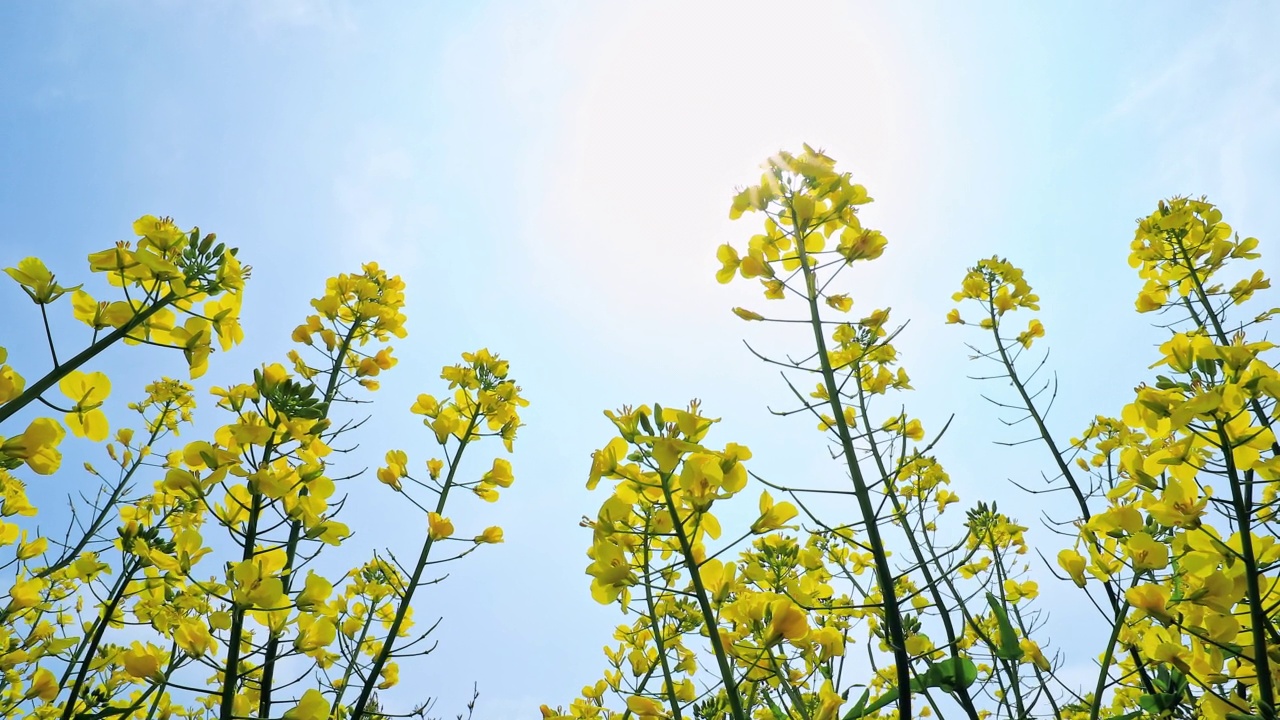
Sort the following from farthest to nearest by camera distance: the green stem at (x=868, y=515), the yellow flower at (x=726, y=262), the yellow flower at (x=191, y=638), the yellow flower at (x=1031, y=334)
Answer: the yellow flower at (x=1031, y=334)
the yellow flower at (x=726, y=262)
the yellow flower at (x=191, y=638)
the green stem at (x=868, y=515)

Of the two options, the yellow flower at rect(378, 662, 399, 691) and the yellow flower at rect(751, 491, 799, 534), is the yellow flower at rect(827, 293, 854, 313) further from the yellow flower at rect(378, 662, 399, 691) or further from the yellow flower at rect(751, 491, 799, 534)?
the yellow flower at rect(378, 662, 399, 691)

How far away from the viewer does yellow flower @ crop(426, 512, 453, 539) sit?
3670 mm

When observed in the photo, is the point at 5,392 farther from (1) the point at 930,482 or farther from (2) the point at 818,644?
(1) the point at 930,482

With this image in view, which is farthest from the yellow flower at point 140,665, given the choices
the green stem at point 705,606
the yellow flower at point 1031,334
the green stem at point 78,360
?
the yellow flower at point 1031,334

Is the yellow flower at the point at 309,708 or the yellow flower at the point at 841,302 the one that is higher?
the yellow flower at the point at 841,302

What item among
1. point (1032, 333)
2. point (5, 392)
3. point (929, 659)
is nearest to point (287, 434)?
point (5, 392)

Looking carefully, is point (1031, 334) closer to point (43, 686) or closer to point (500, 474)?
point (500, 474)

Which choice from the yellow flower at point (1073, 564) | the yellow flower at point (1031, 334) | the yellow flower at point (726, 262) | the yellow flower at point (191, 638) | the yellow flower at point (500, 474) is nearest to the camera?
the yellow flower at point (191, 638)

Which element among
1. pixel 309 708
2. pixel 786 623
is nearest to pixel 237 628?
pixel 309 708

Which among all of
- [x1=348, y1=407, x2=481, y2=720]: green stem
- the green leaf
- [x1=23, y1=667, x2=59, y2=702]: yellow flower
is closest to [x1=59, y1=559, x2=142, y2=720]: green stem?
[x1=23, y1=667, x2=59, y2=702]: yellow flower

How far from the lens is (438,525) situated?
145 inches

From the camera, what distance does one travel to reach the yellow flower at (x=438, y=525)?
367 cm

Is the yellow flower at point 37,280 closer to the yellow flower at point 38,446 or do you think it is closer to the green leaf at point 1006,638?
the yellow flower at point 38,446

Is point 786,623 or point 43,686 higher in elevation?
point 43,686
